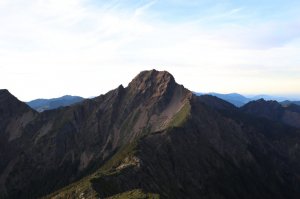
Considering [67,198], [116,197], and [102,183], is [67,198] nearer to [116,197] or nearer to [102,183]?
[102,183]

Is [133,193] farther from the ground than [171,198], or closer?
farther from the ground

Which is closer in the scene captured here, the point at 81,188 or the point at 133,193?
the point at 133,193

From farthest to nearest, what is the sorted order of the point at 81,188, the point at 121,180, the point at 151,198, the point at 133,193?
the point at 121,180
the point at 81,188
the point at 133,193
the point at 151,198

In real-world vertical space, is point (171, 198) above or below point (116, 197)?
below

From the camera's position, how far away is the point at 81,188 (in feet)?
566

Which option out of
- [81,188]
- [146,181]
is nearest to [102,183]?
[81,188]

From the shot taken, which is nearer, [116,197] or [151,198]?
[151,198]

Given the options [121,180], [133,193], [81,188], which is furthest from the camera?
[121,180]

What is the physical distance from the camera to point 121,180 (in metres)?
188

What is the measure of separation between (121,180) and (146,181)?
1623 centimetres

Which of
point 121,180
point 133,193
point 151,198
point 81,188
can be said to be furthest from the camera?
point 121,180

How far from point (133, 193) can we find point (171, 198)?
187ft

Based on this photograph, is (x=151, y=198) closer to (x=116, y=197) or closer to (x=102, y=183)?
(x=116, y=197)

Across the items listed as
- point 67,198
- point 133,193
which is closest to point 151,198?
point 133,193
